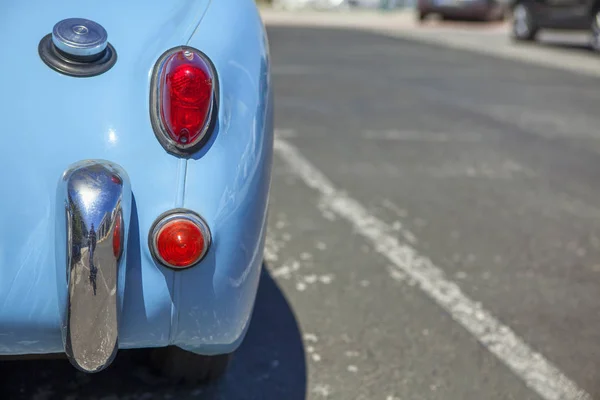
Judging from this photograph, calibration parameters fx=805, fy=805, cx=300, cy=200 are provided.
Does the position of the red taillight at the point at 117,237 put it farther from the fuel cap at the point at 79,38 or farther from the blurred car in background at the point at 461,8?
the blurred car in background at the point at 461,8

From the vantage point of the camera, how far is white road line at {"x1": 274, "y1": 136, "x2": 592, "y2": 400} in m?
2.76

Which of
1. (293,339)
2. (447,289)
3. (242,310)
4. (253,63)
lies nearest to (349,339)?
(293,339)

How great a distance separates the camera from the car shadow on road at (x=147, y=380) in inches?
97.8

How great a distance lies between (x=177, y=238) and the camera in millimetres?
1798

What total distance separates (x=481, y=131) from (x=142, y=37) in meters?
5.47

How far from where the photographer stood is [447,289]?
3518mm

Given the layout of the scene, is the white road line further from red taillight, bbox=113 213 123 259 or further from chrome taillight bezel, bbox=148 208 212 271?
red taillight, bbox=113 213 123 259

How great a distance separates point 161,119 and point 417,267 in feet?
7.06

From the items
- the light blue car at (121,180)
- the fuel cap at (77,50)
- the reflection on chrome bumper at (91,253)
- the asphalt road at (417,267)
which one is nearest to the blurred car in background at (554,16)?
the asphalt road at (417,267)

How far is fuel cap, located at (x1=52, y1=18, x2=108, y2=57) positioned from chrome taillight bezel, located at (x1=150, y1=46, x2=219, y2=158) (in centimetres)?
14

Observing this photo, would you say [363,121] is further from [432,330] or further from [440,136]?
[432,330]

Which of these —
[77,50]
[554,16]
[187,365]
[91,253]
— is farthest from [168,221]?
[554,16]

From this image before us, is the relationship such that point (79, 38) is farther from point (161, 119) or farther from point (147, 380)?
point (147, 380)

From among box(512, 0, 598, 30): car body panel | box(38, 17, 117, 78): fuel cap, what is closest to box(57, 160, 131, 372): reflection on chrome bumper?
box(38, 17, 117, 78): fuel cap
